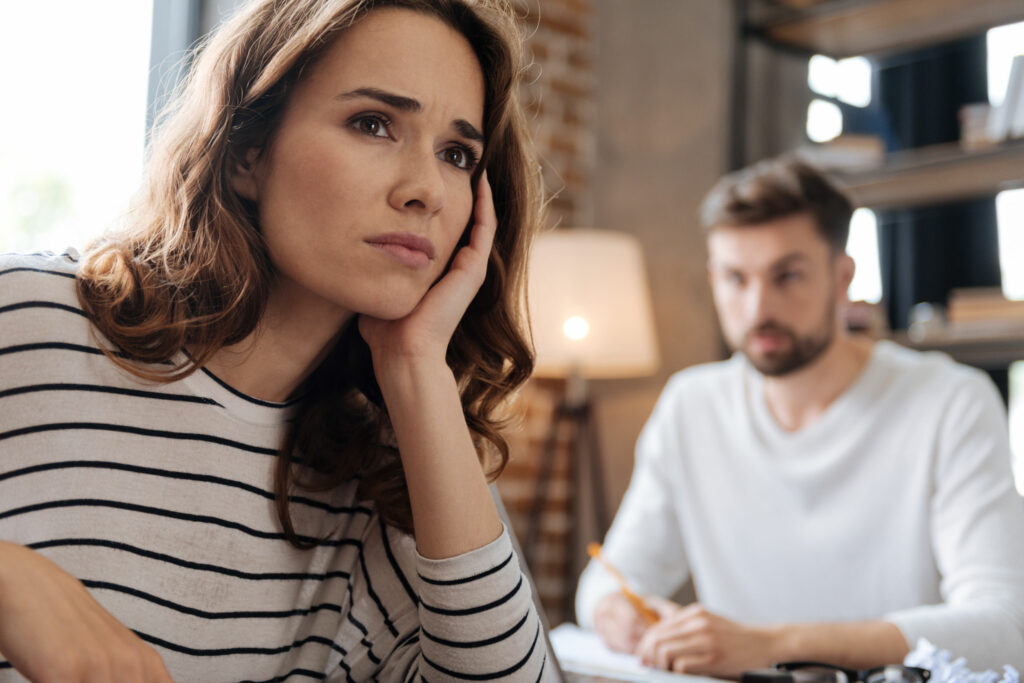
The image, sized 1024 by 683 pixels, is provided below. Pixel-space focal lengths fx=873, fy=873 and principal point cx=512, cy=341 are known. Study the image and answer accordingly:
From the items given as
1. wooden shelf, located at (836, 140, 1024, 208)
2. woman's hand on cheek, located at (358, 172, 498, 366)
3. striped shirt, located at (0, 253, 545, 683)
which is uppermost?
wooden shelf, located at (836, 140, 1024, 208)

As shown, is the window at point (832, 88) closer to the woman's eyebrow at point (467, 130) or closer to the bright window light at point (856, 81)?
the bright window light at point (856, 81)

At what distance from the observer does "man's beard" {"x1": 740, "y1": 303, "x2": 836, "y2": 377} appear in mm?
1946

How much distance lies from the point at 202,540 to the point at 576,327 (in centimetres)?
179

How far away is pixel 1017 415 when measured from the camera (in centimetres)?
251

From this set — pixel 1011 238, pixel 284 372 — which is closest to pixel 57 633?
pixel 284 372

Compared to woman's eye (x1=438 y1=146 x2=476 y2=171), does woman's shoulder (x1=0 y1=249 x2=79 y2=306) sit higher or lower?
lower

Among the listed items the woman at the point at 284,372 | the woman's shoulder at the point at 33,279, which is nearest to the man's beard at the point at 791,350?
the woman at the point at 284,372

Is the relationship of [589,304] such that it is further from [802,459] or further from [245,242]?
[245,242]

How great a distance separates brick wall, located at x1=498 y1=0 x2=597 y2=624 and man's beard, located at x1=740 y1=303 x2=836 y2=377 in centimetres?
103

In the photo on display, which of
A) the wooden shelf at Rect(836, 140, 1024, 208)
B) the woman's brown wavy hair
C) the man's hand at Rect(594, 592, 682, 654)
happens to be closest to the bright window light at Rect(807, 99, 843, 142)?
the wooden shelf at Rect(836, 140, 1024, 208)

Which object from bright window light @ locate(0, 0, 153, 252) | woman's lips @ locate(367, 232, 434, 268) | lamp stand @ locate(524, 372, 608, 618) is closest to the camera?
woman's lips @ locate(367, 232, 434, 268)

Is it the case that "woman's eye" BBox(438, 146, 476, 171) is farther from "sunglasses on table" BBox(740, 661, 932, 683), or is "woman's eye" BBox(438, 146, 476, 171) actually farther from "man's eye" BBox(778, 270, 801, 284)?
"man's eye" BBox(778, 270, 801, 284)

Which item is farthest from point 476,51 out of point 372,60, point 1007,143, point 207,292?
point 1007,143

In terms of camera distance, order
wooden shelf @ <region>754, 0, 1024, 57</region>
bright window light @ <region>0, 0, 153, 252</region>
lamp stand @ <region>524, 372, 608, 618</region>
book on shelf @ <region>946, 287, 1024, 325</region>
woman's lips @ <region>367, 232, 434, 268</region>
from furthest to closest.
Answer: lamp stand @ <region>524, 372, 608, 618</region>, wooden shelf @ <region>754, 0, 1024, 57</region>, book on shelf @ <region>946, 287, 1024, 325</region>, bright window light @ <region>0, 0, 153, 252</region>, woman's lips @ <region>367, 232, 434, 268</region>
